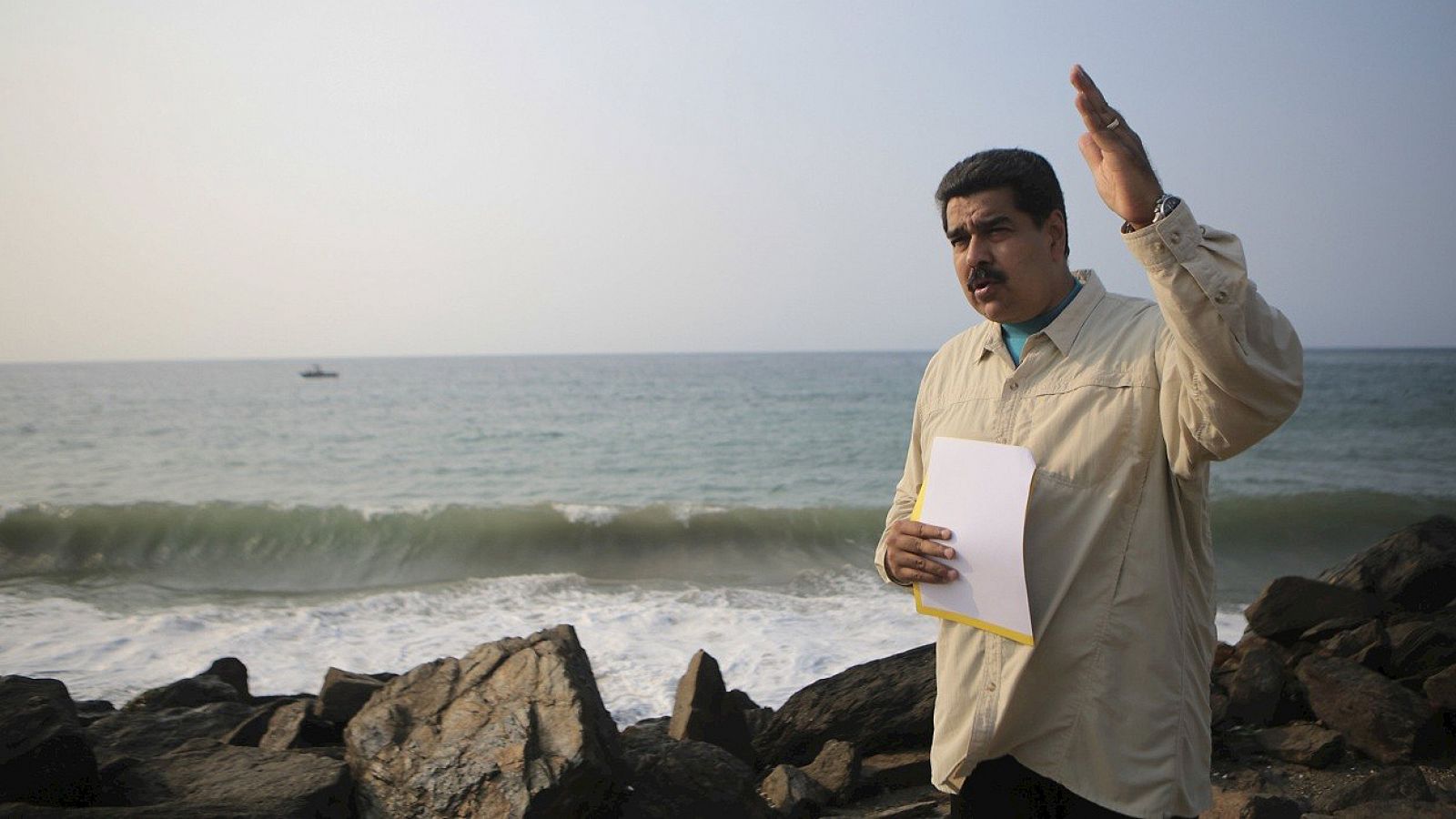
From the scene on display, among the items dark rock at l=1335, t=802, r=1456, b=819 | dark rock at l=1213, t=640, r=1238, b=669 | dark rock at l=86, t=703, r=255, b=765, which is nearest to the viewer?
dark rock at l=1335, t=802, r=1456, b=819

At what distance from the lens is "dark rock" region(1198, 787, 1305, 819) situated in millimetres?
3639

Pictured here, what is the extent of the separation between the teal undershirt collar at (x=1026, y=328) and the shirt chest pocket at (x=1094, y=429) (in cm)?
17

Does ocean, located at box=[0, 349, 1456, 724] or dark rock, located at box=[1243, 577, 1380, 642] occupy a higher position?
dark rock, located at box=[1243, 577, 1380, 642]

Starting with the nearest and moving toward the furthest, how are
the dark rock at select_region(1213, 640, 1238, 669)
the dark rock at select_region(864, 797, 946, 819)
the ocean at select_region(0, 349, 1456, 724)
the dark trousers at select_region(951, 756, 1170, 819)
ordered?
the dark trousers at select_region(951, 756, 1170, 819), the dark rock at select_region(864, 797, 946, 819), the dark rock at select_region(1213, 640, 1238, 669), the ocean at select_region(0, 349, 1456, 724)

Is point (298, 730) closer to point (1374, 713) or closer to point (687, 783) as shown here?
point (687, 783)

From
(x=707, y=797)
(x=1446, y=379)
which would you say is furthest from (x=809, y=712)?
(x=1446, y=379)

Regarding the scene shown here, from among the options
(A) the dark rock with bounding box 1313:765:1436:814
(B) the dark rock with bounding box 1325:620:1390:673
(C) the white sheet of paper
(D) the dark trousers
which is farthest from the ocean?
(C) the white sheet of paper

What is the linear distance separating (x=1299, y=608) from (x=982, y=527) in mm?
5161

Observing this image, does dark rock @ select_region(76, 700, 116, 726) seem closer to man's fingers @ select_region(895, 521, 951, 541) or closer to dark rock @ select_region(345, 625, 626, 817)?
dark rock @ select_region(345, 625, 626, 817)

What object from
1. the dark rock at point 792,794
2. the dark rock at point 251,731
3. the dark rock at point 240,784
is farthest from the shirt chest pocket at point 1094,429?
the dark rock at point 251,731

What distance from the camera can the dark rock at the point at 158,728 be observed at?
14.8ft

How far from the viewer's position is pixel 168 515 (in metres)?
15.5

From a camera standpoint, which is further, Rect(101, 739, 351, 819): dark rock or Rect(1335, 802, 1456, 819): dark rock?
Rect(1335, 802, 1456, 819): dark rock

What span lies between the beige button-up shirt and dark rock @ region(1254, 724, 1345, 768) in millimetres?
3460
